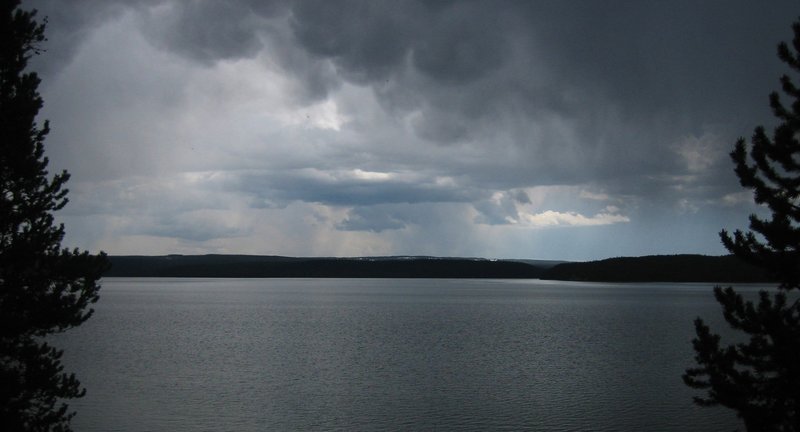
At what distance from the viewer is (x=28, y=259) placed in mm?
21156

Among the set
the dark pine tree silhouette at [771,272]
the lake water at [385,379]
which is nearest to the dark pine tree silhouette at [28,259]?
the lake water at [385,379]

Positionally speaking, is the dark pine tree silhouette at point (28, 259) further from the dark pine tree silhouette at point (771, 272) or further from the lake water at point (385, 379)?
the dark pine tree silhouette at point (771, 272)

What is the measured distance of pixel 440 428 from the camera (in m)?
28.4

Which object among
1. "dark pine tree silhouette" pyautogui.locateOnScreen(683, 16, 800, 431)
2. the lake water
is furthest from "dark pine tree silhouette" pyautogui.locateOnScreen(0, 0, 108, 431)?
"dark pine tree silhouette" pyautogui.locateOnScreen(683, 16, 800, 431)

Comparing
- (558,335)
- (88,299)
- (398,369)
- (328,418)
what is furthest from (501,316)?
(88,299)

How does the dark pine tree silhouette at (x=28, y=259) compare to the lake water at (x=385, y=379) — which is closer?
the dark pine tree silhouette at (x=28, y=259)

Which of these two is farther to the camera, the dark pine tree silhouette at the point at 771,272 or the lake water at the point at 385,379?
the lake water at the point at 385,379

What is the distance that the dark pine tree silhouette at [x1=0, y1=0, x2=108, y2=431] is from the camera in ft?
67.7

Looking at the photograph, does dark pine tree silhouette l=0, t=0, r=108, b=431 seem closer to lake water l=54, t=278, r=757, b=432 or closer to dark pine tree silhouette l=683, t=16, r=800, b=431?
lake water l=54, t=278, r=757, b=432

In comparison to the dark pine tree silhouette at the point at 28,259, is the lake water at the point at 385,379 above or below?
below

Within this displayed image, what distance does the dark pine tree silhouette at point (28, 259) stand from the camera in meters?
20.6

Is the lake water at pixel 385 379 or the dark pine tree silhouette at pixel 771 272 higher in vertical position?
the dark pine tree silhouette at pixel 771 272

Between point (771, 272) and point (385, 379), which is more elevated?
point (771, 272)

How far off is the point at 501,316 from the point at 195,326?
46.9 metres
